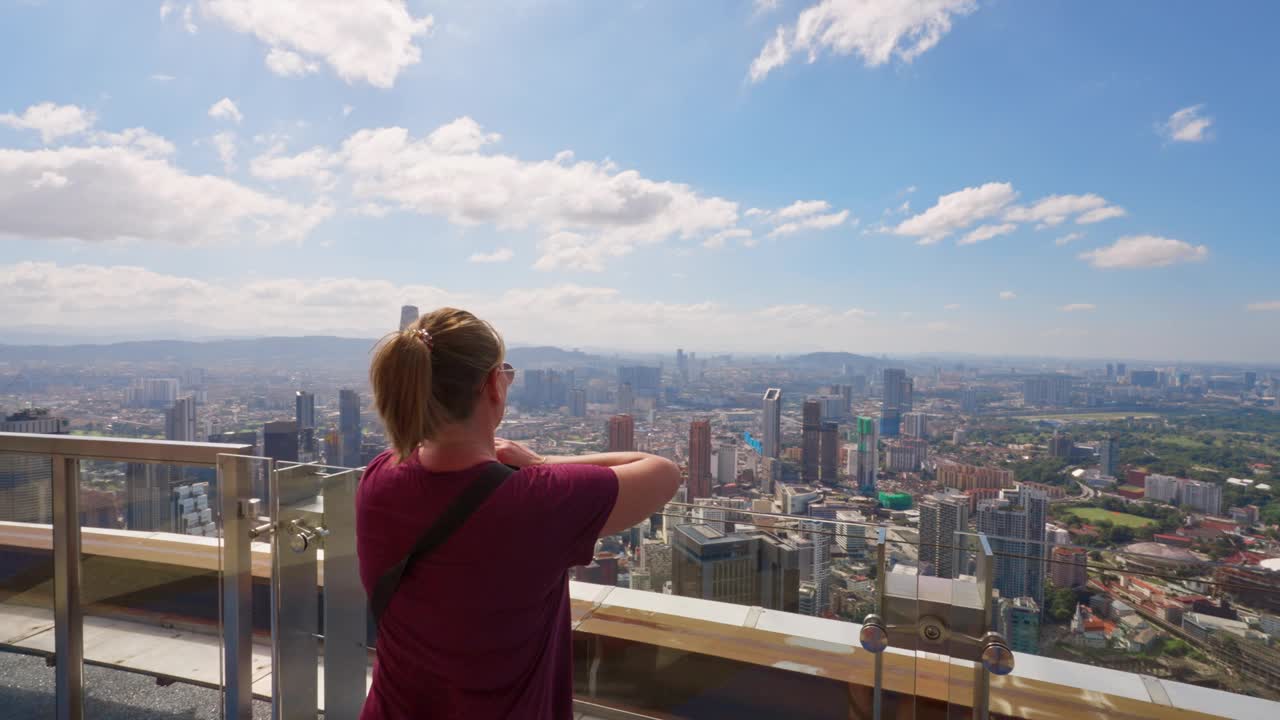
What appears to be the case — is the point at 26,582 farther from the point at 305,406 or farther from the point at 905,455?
the point at 905,455

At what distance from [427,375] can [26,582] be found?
7.75ft

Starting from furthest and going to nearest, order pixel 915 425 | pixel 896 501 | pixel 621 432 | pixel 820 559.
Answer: pixel 915 425
pixel 621 432
pixel 896 501
pixel 820 559

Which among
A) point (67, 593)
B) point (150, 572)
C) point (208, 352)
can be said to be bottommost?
point (67, 593)

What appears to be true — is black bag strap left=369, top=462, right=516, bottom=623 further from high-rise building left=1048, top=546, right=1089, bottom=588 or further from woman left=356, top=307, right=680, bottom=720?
high-rise building left=1048, top=546, right=1089, bottom=588

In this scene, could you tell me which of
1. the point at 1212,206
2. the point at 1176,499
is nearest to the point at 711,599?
the point at 1176,499

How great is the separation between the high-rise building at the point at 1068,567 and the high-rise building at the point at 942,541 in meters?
0.21

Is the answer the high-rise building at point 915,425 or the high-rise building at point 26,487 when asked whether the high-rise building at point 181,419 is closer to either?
the high-rise building at point 26,487

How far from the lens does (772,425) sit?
10281 mm

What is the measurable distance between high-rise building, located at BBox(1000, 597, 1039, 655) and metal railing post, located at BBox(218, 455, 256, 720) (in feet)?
7.34

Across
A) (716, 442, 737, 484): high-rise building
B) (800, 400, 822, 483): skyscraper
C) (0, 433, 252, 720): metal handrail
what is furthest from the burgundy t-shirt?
(800, 400, 822, 483): skyscraper

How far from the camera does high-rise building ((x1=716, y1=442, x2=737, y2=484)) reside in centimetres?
586

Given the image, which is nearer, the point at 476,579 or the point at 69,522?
the point at 476,579

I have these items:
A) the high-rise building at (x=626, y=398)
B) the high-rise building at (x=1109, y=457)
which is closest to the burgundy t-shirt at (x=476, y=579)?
the high-rise building at (x=626, y=398)

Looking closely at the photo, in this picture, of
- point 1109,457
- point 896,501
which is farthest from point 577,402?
point 1109,457
